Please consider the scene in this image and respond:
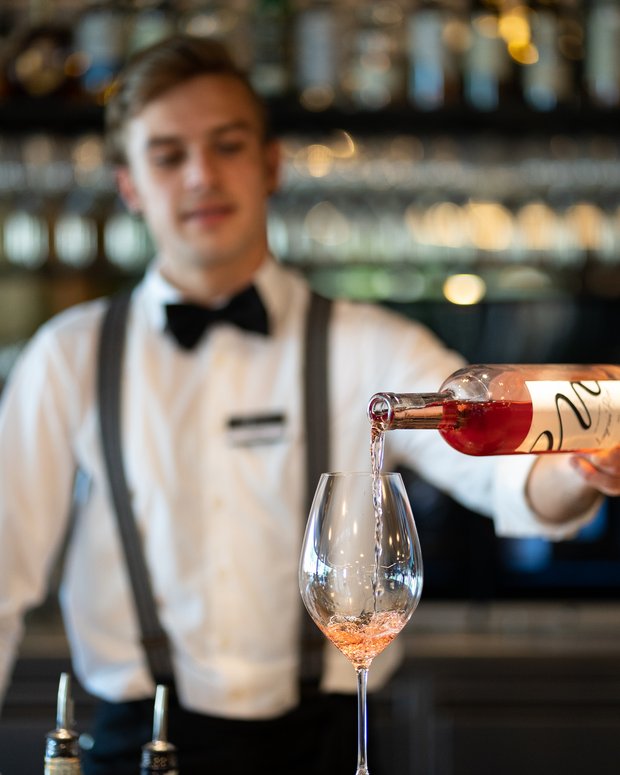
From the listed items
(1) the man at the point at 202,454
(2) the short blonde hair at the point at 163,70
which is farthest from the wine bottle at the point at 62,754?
(2) the short blonde hair at the point at 163,70

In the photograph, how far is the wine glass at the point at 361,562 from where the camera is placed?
113 cm

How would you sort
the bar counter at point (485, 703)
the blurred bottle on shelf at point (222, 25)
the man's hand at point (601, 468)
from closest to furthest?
the man's hand at point (601, 468)
the bar counter at point (485, 703)
the blurred bottle on shelf at point (222, 25)

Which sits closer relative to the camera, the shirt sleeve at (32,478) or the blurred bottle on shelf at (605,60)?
the shirt sleeve at (32,478)

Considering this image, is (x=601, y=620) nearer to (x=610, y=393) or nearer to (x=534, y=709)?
(x=534, y=709)

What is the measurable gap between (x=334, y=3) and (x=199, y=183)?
1.50 meters

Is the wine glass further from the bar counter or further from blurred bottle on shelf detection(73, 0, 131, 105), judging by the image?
blurred bottle on shelf detection(73, 0, 131, 105)

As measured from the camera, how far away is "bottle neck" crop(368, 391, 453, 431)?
47.8 inches

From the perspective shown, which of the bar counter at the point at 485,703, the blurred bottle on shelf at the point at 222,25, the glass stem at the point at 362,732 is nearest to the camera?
the glass stem at the point at 362,732

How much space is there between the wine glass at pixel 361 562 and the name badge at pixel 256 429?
96 centimetres

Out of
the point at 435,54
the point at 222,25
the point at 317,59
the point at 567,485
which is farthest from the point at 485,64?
the point at 567,485

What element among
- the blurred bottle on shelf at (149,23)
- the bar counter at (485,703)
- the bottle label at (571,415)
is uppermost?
the blurred bottle on shelf at (149,23)

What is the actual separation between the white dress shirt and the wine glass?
2.63 feet

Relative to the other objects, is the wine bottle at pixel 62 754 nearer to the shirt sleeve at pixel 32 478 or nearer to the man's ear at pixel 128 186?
the shirt sleeve at pixel 32 478

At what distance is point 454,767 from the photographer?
110 inches
